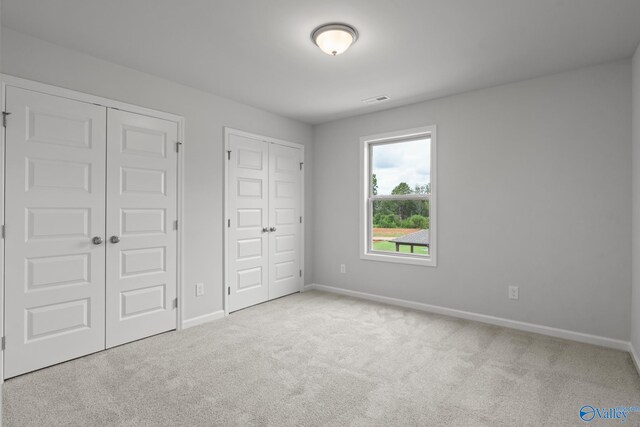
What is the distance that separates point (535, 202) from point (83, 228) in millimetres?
4101

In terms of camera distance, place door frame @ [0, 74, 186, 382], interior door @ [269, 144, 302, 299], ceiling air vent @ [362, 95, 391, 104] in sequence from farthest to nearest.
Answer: interior door @ [269, 144, 302, 299]
ceiling air vent @ [362, 95, 391, 104]
door frame @ [0, 74, 186, 382]

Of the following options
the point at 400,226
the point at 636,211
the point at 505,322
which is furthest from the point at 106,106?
the point at 636,211

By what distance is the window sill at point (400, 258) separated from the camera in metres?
4.13

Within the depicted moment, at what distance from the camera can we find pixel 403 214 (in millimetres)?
4484

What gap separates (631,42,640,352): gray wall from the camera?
2.68 m

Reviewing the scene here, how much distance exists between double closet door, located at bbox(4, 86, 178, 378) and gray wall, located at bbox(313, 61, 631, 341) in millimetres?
2727

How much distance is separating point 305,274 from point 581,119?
3714 millimetres

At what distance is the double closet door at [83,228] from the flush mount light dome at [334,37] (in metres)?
1.77

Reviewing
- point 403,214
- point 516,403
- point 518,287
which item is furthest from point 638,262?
point 403,214

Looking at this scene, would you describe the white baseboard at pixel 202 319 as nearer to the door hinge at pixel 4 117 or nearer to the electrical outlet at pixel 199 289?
the electrical outlet at pixel 199 289

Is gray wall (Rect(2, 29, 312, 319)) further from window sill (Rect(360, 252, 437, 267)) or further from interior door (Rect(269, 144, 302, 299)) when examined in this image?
window sill (Rect(360, 252, 437, 267))

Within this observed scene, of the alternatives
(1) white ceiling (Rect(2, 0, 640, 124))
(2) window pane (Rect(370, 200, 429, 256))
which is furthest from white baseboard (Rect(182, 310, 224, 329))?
(1) white ceiling (Rect(2, 0, 640, 124))

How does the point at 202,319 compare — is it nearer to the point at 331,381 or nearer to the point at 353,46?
the point at 331,381

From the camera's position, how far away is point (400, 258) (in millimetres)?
4391
